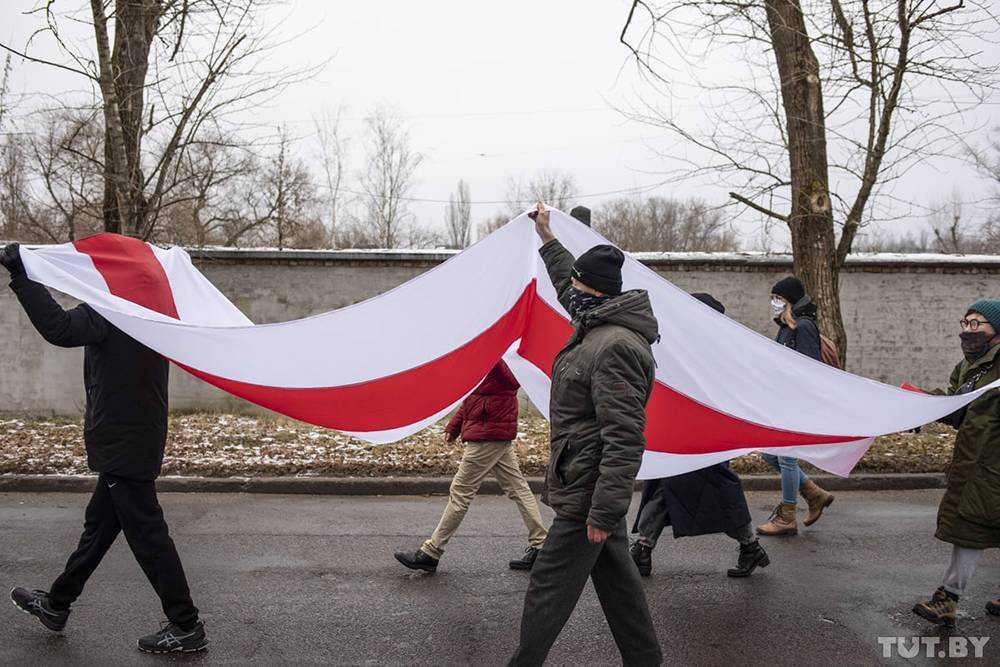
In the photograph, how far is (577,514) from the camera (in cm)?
348

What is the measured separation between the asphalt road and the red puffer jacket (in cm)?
98

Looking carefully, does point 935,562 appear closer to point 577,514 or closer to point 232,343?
point 577,514

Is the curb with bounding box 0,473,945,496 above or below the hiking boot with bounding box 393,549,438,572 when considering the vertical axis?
below

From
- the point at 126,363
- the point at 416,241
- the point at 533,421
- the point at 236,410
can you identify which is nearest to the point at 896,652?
the point at 126,363

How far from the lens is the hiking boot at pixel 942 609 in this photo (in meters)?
4.71

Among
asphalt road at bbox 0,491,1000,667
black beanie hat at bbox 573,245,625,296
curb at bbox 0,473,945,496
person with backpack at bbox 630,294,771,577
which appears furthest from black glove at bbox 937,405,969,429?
curb at bbox 0,473,945,496

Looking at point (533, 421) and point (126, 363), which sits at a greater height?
point (126, 363)

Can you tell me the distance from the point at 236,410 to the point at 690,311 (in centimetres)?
919

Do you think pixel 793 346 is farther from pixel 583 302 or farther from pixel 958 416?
pixel 583 302

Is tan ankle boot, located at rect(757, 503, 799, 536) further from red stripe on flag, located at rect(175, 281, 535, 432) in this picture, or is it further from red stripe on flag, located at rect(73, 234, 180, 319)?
red stripe on flag, located at rect(73, 234, 180, 319)

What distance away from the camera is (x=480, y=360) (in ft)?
Result: 16.3

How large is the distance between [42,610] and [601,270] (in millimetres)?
3508

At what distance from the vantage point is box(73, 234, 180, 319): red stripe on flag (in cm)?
447

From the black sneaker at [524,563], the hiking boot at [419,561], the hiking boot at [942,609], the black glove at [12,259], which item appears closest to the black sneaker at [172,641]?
the hiking boot at [419,561]
